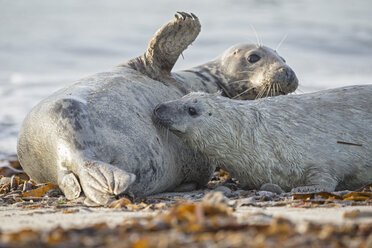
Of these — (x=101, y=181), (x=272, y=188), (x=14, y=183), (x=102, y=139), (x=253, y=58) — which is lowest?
(x=272, y=188)

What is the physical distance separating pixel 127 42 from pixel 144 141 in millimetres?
13987

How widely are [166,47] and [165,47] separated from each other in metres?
0.01

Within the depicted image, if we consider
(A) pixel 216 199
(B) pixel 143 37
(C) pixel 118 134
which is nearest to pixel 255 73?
(C) pixel 118 134

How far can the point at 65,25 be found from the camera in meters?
21.4

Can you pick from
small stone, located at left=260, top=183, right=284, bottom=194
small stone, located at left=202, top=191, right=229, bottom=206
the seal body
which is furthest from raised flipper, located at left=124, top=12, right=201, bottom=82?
small stone, located at left=202, top=191, right=229, bottom=206

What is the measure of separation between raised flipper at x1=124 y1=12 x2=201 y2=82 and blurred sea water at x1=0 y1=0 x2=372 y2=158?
148 inches

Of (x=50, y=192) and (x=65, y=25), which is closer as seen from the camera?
(x=50, y=192)

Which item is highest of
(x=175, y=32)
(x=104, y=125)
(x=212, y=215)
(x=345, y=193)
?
(x=175, y=32)

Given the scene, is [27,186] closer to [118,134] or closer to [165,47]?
[118,134]

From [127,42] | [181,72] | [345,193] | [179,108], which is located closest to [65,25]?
[127,42]

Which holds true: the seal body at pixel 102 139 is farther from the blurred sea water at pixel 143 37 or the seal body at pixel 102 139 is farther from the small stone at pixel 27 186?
the blurred sea water at pixel 143 37

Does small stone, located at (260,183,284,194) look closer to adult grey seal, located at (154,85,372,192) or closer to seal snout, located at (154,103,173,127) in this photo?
adult grey seal, located at (154,85,372,192)

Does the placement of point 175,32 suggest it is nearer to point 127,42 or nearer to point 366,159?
point 366,159

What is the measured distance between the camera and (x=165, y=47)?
6102 millimetres
